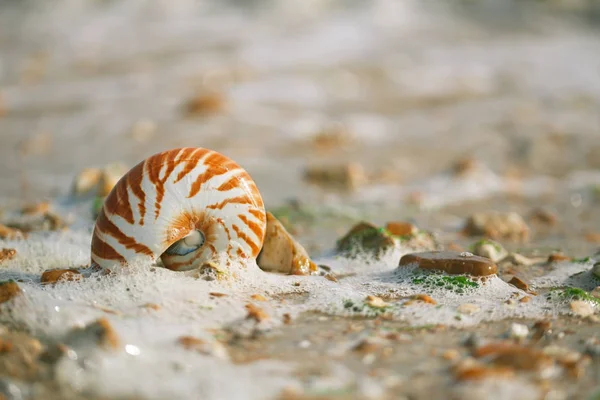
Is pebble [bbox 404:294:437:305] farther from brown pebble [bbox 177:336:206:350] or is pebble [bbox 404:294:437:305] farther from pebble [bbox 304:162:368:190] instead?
pebble [bbox 304:162:368:190]

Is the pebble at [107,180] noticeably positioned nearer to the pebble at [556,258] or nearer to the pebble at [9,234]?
the pebble at [9,234]

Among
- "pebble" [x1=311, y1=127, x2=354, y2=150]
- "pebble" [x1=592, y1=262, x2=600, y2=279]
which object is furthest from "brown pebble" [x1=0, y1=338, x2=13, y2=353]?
A: "pebble" [x1=311, y1=127, x2=354, y2=150]

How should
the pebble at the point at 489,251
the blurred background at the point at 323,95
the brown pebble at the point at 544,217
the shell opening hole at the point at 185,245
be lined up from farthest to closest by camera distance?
the blurred background at the point at 323,95
the brown pebble at the point at 544,217
the pebble at the point at 489,251
the shell opening hole at the point at 185,245

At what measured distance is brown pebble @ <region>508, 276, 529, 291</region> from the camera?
11.0ft

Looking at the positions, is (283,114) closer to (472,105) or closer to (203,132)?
(203,132)

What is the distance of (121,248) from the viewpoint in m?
3.02

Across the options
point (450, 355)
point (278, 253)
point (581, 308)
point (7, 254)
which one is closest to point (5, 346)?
point (7, 254)

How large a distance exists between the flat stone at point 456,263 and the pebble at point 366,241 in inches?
15.7

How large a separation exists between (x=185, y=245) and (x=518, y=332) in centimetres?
160

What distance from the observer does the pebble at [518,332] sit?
2.63 m

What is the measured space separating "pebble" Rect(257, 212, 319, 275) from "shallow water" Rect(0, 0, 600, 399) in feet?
0.42

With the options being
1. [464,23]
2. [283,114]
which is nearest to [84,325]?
[283,114]

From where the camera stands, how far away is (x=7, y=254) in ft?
11.6

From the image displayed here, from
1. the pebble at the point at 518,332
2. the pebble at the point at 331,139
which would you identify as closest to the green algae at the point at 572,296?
the pebble at the point at 518,332
